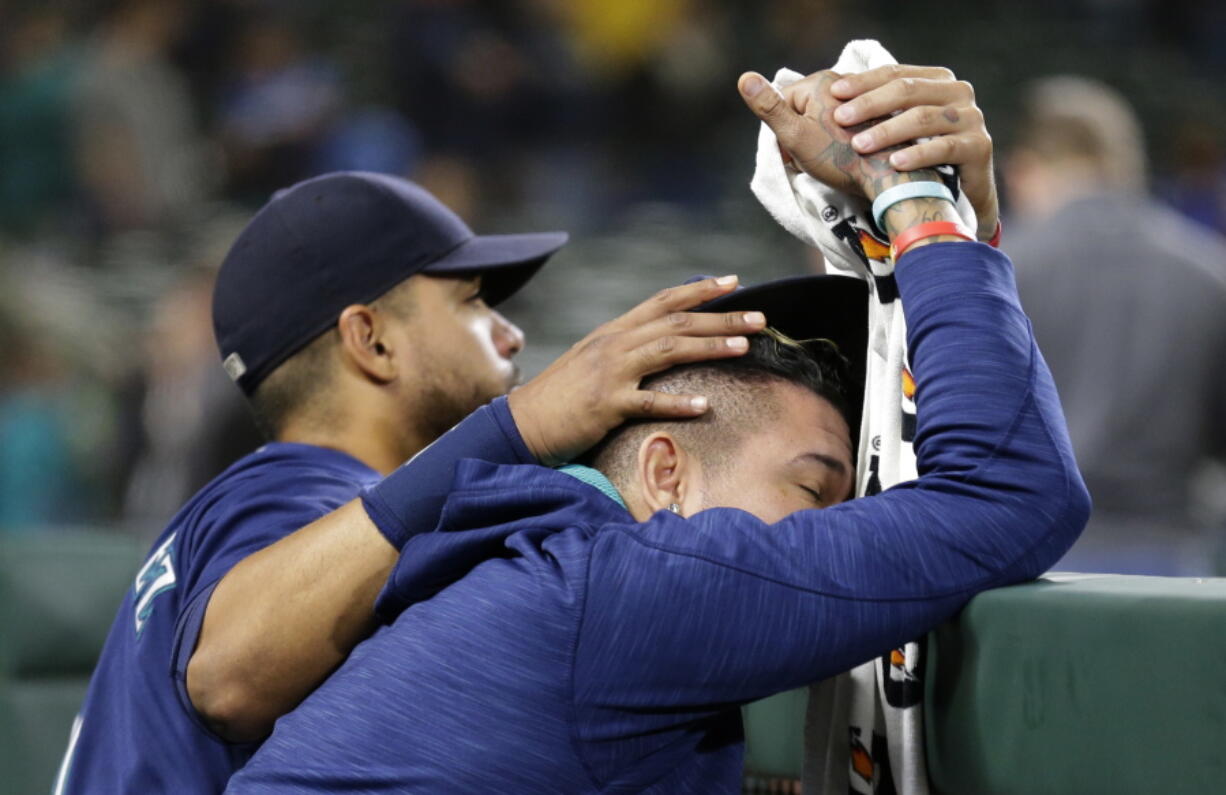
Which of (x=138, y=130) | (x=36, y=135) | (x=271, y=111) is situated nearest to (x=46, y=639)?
(x=271, y=111)

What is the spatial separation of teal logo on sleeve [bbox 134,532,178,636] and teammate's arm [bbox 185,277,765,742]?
21cm

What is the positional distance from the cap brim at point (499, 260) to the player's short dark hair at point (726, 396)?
74cm

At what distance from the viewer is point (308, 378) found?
213 centimetres

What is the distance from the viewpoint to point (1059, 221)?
145 inches

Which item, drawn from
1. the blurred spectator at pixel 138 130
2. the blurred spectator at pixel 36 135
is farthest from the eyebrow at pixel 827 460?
the blurred spectator at pixel 36 135

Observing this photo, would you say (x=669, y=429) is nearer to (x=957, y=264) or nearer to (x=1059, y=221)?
(x=957, y=264)

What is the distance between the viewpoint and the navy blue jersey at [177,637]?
1726 millimetres

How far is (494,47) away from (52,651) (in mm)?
5804

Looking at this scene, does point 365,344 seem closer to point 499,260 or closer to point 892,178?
point 499,260

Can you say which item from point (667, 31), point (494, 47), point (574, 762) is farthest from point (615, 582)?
point (667, 31)

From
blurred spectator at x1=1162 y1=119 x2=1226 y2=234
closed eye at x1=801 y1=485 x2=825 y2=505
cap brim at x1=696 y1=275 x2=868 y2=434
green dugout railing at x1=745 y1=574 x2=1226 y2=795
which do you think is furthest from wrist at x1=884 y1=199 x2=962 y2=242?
blurred spectator at x1=1162 y1=119 x2=1226 y2=234

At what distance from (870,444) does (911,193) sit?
268 mm

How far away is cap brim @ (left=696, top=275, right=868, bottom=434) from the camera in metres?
1.54

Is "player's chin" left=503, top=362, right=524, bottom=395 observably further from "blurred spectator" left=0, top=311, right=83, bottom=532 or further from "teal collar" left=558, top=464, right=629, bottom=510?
"blurred spectator" left=0, top=311, right=83, bottom=532
